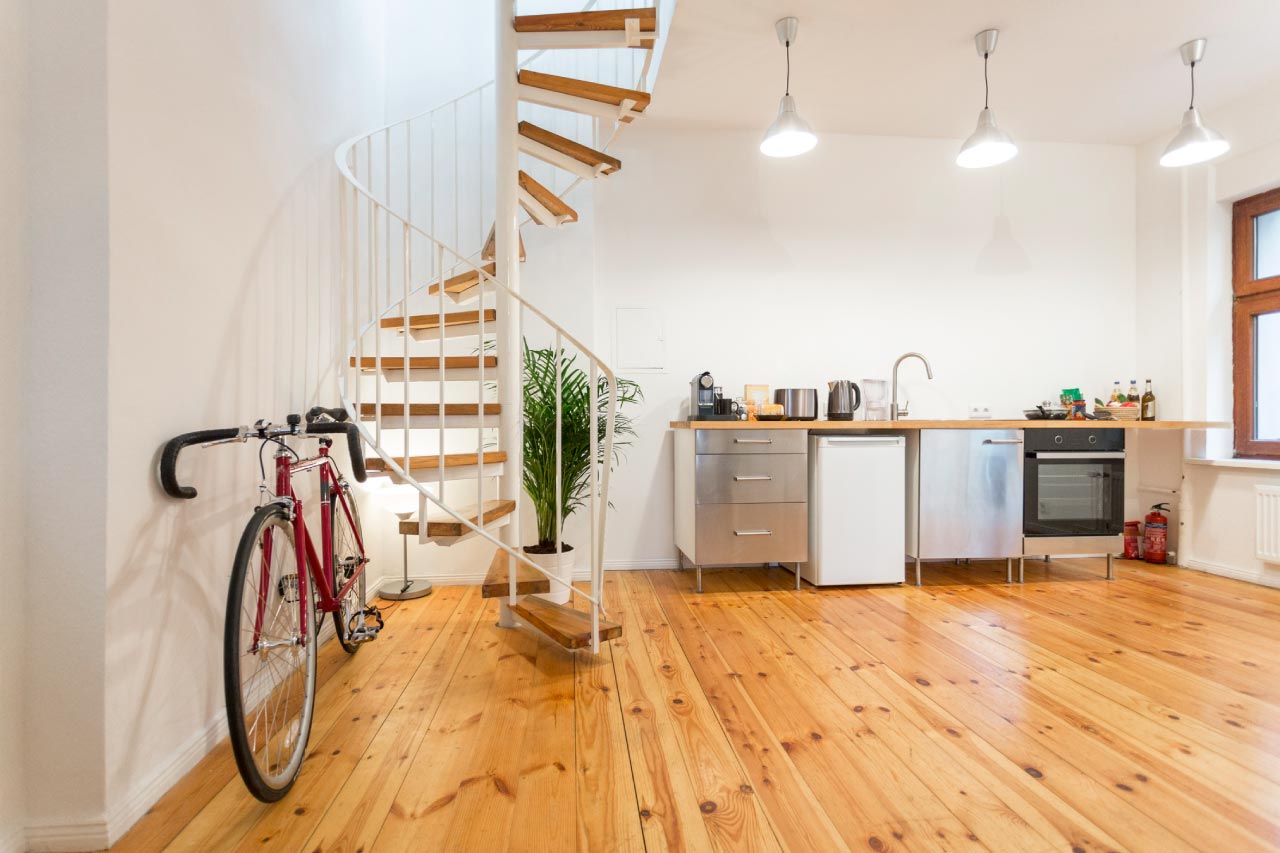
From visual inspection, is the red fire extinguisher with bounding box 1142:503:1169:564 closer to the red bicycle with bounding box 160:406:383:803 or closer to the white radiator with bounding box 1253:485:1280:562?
the white radiator with bounding box 1253:485:1280:562

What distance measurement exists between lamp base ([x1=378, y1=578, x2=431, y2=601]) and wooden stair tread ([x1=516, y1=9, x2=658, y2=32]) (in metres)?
2.73

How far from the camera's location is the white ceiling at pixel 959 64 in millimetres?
2787

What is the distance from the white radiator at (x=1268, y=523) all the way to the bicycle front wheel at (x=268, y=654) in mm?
4530

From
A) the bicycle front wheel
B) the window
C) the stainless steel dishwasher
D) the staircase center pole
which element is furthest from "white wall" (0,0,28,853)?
the window

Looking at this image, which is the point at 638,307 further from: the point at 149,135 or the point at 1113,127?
the point at 1113,127

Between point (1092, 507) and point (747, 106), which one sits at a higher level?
point (747, 106)

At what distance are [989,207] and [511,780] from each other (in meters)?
4.35

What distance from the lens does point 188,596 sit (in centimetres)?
168

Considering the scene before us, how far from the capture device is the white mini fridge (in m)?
3.36

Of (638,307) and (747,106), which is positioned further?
(638,307)

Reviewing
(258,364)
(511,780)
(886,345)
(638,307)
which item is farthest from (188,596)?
(886,345)

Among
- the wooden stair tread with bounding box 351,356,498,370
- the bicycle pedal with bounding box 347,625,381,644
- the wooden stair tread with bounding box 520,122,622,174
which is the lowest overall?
the bicycle pedal with bounding box 347,625,381,644

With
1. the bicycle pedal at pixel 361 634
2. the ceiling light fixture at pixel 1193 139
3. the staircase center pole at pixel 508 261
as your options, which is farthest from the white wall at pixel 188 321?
the ceiling light fixture at pixel 1193 139

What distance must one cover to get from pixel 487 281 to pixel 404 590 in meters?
1.62
